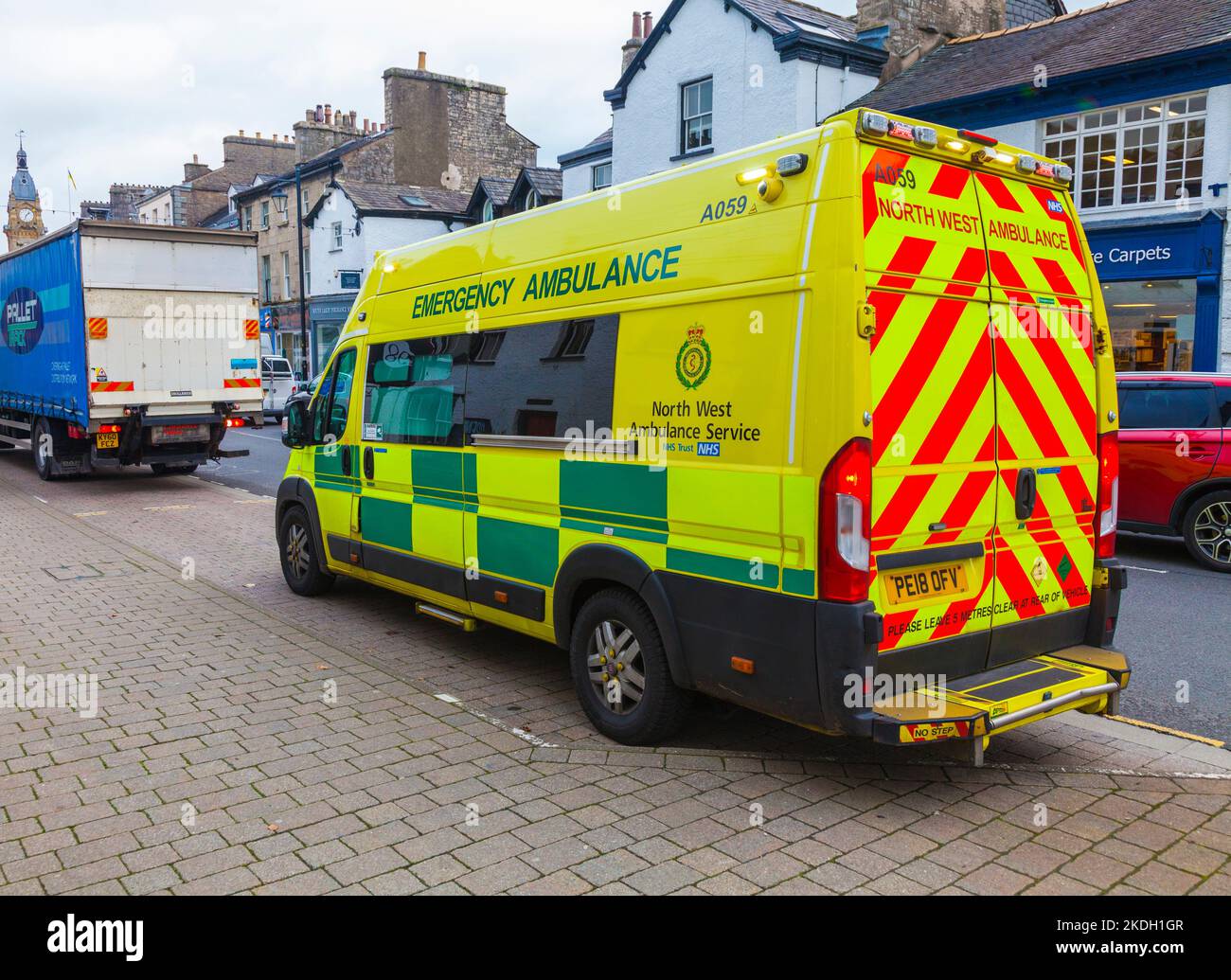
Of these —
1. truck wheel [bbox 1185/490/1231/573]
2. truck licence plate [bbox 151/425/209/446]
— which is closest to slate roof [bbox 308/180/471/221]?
truck licence plate [bbox 151/425/209/446]

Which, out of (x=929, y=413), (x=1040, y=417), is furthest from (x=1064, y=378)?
(x=929, y=413)

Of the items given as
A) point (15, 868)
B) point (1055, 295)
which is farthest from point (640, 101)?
point (15, 868)

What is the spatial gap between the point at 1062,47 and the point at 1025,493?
18.5 metres

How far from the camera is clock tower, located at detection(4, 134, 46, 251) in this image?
277 feet

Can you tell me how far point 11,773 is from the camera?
4766 millimetres

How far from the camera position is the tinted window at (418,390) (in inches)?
250

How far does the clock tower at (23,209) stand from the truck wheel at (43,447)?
77188mm

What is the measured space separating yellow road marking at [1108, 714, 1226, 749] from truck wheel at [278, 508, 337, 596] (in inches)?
223

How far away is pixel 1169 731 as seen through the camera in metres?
5.28

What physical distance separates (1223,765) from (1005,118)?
1732 cm

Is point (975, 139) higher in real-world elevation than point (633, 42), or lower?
lower

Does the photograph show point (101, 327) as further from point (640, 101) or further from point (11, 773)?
point (640, 101)

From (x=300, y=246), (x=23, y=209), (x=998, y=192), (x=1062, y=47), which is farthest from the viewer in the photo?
(x=23, y=209)

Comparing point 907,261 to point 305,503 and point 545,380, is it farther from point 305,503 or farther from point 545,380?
point 305,503
